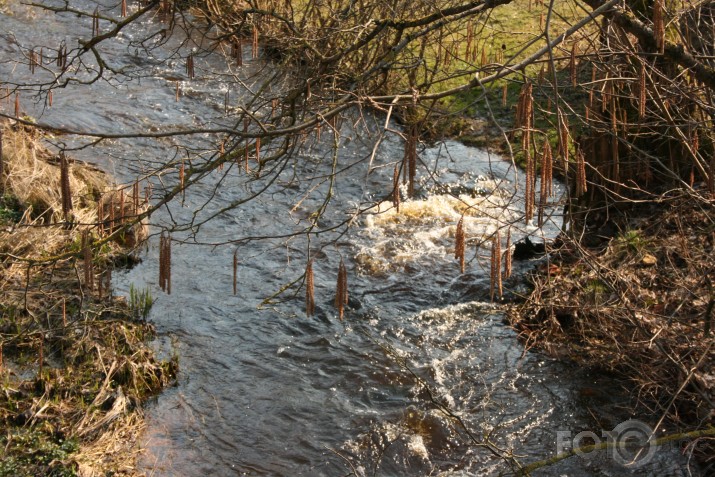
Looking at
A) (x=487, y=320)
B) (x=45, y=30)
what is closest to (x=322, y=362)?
(x=487, y=320)

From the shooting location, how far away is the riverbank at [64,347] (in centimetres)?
552

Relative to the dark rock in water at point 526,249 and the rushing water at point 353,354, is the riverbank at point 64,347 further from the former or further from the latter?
the dark rock in water at point 526,249

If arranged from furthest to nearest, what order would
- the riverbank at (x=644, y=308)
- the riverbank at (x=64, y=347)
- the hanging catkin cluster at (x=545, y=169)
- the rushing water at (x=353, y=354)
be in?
the rushing water at (x=353, y=354) → the riverbank at (x=644, y=308) → the riverbank at (x=64, y=347) → the hanging catkin cluster at (x=545, y=169)

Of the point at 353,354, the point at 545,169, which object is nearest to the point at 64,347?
the point at 353,354

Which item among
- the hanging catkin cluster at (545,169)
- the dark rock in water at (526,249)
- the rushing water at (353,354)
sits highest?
the hanging catkin cluster at (545,169)

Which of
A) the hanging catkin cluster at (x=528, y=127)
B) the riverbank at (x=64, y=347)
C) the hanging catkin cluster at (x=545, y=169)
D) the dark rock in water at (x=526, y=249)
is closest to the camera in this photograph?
the hanging catkin cluster at (x=528, y=127)

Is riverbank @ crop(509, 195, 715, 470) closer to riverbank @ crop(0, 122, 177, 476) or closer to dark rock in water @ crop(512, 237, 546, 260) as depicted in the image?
dark rock in water @ crop(512, 237, 546, 260)

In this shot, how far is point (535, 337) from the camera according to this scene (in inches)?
282

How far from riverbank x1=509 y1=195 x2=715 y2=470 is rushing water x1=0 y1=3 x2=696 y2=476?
0.26m

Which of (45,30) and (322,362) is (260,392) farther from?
(45,30)


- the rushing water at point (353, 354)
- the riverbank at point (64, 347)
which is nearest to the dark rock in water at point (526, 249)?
the rushing water at point (353, 354)

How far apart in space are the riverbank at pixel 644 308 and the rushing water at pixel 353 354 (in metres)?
0.26

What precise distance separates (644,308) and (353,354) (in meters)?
2.39

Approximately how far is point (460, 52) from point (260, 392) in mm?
6247
